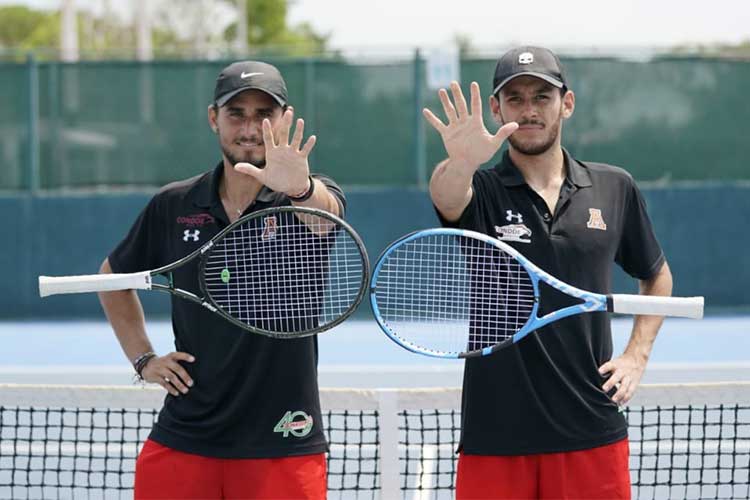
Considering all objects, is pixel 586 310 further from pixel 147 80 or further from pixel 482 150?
pixel 147 80

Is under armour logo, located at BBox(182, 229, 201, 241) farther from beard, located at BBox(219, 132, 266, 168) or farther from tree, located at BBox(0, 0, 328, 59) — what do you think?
tree, located at BBox(0, 0, 328, 59)

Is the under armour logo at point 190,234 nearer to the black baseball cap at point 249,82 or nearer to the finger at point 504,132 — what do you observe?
the black baseball cap at point 249,82

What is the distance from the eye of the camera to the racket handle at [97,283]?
11.4ft

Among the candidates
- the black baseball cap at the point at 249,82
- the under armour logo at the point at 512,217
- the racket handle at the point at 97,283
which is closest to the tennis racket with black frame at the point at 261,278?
the racket handle at the point at 97,283

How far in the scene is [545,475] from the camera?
11.2 feet

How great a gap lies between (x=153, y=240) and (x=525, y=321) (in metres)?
1.23

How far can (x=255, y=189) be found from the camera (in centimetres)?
361

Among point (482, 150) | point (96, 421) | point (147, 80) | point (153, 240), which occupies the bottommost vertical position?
point (96, 421)

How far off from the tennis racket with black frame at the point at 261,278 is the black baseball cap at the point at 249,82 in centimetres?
38

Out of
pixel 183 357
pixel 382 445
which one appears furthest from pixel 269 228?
pixel 382 445

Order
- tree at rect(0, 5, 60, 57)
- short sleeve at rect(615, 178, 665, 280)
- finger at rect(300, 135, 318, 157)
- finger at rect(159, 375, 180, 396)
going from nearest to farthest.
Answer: finger at rect(300, 135, 318, 157), finger at rect(159, 375, 180, 396), short sleeve at rect(615, 178, 665, 280), tree at rect(0, 5, 60, 57)

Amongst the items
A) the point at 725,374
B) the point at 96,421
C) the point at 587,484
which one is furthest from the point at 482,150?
the point at 725,374

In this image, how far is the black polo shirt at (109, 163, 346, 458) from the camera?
3.41 m

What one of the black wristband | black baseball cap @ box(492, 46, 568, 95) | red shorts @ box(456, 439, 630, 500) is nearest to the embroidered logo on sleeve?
black baseball cap @ box(492, 46, 568, 95)
